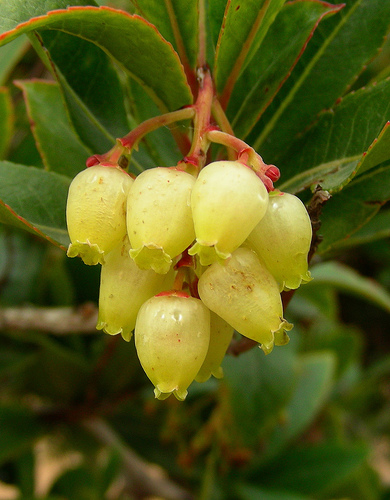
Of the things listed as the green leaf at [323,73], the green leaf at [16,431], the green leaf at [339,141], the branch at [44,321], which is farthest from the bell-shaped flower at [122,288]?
the green leaf at [16,431]

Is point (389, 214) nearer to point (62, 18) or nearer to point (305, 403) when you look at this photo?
point (62, 18)

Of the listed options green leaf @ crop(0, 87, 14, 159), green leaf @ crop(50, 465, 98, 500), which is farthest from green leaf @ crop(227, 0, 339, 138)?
green leaf @ crop(50, 465, 98, 500)

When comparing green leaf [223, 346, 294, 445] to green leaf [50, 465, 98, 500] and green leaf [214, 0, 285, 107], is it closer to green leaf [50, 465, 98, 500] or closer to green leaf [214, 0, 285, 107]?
green leaf [50, 465, 98, 500]

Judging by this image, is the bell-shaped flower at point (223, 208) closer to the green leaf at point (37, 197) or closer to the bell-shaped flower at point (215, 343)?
the bell-shaped flower at point (215, 343)

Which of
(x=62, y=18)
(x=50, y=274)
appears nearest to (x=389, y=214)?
(x=62, y=18)

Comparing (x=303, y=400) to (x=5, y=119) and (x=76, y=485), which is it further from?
(x=5, y=119)

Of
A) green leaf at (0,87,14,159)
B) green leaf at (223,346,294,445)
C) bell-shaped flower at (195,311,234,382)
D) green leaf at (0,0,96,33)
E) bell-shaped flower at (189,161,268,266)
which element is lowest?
green leaf at (223,346,294,445)
